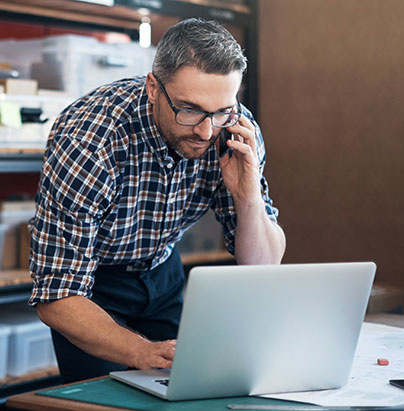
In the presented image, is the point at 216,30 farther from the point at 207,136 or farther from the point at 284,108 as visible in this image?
the point at 284,108

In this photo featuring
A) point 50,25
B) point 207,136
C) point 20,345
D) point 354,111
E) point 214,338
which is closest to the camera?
point 214,338

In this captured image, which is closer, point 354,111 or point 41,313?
point 41,313

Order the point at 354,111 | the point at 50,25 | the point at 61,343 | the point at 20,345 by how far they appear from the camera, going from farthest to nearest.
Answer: the point at 354,111
the point at 50,25
the point at 20,345
the point at 61,343

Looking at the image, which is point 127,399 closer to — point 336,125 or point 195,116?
point 195,116

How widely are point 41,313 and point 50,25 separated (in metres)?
1.61

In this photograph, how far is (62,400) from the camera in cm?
111

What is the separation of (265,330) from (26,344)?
1.65 m

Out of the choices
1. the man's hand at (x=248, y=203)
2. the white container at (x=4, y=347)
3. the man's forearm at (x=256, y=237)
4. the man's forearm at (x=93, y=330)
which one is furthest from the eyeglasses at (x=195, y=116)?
the white container at (x=4, y=347)

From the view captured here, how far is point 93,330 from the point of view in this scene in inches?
54.6

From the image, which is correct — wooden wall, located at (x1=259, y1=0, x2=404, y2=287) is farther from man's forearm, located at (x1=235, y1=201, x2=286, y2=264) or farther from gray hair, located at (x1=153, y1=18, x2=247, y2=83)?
gray hair, located at (x1=153, y1=18, x2=247, y2=83)

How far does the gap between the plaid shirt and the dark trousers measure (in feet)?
0.13

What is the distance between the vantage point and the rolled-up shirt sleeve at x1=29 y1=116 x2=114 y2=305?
144 cm

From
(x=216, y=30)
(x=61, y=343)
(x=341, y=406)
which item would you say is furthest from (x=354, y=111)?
(x=341, y=406)

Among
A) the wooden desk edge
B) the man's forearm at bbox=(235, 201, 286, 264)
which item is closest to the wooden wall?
the man's forearm at bbox=(235, 201, 286, 264)
